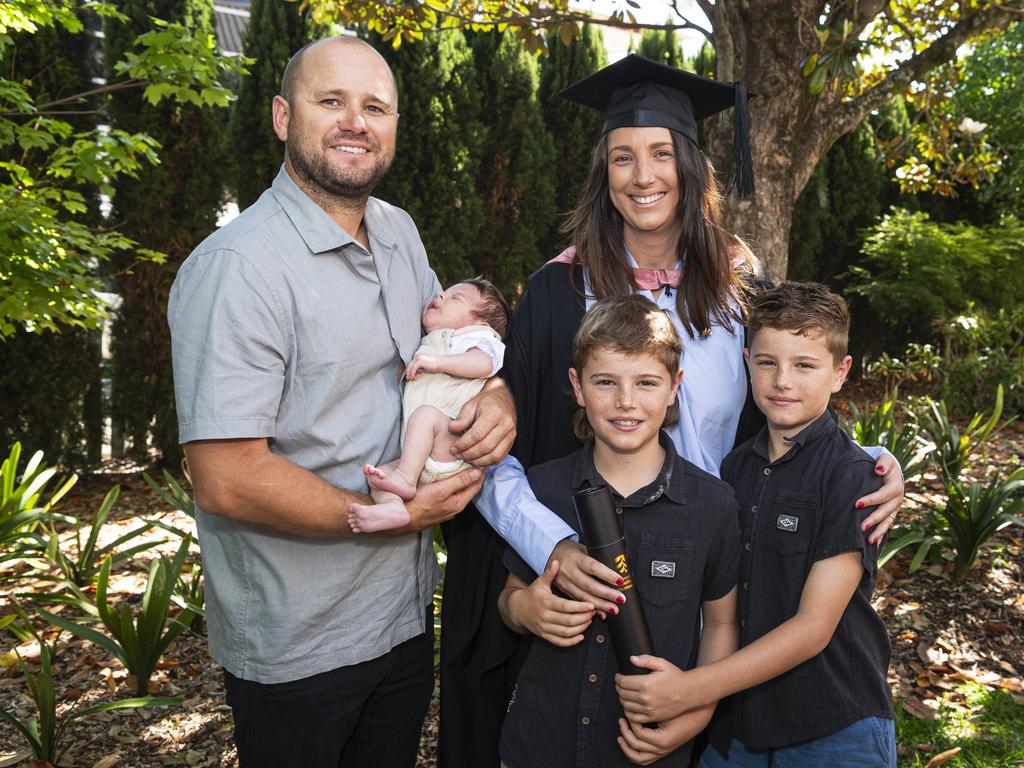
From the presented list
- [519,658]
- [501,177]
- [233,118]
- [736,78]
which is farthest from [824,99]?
[233,118]

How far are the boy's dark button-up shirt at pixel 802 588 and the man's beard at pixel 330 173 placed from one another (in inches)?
45.1

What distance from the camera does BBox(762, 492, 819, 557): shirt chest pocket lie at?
185cm

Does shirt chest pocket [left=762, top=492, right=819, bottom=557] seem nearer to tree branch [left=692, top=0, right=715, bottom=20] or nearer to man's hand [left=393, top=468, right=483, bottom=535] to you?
man's hand [left=393, top=468, right=483, bottom=535]

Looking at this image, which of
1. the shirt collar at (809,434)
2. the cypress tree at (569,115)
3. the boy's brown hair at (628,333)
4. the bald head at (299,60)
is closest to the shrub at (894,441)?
the shirt collar at (809,434)

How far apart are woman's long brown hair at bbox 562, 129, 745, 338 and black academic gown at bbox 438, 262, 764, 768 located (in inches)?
3.6

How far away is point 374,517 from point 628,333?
69cm

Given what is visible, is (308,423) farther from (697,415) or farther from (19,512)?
(19,512)

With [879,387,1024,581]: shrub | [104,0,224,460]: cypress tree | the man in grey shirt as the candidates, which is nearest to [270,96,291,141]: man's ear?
the man in grey shirt

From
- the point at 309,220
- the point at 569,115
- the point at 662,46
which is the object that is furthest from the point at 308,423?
the point at 662,46

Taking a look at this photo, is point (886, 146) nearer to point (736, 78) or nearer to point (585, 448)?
point (736, 78)

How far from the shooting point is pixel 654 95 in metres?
2.26

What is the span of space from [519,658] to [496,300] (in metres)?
0.95

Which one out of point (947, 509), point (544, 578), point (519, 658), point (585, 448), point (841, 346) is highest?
point (841, 346)

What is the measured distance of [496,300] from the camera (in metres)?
2.32
